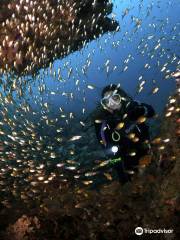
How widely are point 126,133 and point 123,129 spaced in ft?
0.41

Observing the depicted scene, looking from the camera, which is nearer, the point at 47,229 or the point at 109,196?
the point at 109,196

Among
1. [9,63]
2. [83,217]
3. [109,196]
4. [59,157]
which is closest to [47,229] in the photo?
[83,217]

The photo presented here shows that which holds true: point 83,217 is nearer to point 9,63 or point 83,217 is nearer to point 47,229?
point 47,229

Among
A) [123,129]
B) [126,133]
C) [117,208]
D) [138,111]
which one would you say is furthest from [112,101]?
[117,208]

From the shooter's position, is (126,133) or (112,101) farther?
(126,133)

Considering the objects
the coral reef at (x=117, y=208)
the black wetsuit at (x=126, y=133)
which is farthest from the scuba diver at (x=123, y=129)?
the coral reef at (x=117, y=208)

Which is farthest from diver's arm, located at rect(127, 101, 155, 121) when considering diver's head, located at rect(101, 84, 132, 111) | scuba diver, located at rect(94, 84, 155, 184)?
diver's head, located at rect(101, 84, 132, 111)

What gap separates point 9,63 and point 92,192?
876cm

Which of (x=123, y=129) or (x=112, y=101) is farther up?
(x=112, y=101)

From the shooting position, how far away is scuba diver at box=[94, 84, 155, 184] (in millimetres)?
6129

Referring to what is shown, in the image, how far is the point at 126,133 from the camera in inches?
253

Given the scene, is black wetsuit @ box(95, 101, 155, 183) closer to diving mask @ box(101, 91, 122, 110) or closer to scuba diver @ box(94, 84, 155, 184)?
scuba diver @ box(94, 84, 155, 184)

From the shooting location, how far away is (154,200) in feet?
18.2

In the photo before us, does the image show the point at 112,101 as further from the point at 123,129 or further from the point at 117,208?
the point at 117,208
